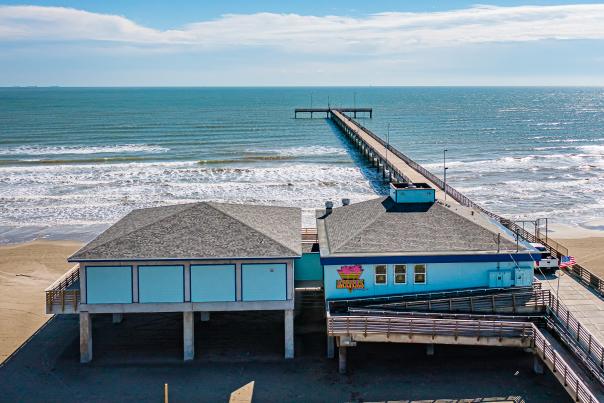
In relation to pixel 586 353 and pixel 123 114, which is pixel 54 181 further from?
pixel 123 114

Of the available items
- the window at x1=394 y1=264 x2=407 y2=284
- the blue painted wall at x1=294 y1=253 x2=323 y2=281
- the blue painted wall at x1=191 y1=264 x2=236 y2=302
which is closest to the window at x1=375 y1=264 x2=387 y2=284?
the window at x1=394 y1=264 x2=407 y2=284

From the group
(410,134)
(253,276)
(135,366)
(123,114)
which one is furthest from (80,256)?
(123,114)

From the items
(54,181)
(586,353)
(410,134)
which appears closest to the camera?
(586,353)

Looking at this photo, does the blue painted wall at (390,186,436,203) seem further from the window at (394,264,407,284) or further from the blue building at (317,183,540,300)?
the window at (394,264,407,284)

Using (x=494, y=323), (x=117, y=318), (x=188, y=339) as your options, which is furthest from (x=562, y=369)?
(x=117, y=318)

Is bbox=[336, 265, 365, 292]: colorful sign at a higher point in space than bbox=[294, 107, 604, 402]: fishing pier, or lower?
higher

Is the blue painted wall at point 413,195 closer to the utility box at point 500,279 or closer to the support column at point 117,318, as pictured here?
the utility box at point 500,279

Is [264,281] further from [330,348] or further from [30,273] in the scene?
[30,273]
